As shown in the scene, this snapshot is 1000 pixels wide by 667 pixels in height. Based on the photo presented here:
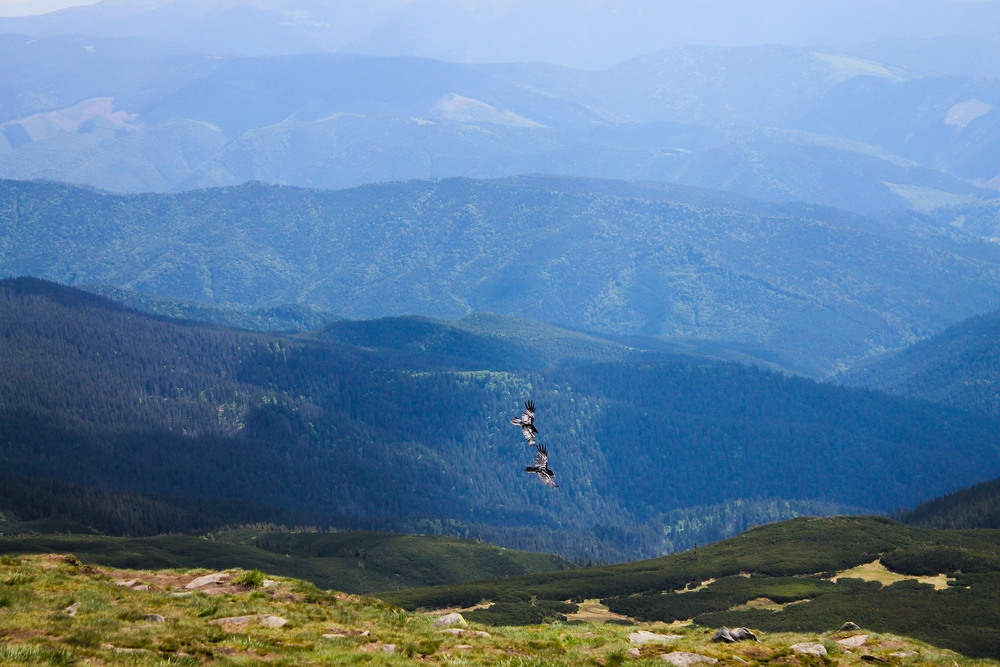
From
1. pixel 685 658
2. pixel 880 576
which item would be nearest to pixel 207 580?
pixel 685 658

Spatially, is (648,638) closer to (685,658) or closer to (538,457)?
(685,658)

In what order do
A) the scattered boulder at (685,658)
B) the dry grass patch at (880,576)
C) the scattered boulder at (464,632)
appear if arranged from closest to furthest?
the scattered boulder at (685,658) < the scattered boulder at (464,632) < the dry grass patch at (880,576)

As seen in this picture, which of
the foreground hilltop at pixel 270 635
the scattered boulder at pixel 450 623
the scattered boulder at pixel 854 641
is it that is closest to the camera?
the foreground hilltop at pixel 270 635

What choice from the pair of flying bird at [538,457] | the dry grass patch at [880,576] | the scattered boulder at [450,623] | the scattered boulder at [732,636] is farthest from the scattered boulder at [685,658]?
the dry grass patch at [880,576]

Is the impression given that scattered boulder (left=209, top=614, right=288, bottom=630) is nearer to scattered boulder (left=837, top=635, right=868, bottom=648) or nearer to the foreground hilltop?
the foreground hilltop

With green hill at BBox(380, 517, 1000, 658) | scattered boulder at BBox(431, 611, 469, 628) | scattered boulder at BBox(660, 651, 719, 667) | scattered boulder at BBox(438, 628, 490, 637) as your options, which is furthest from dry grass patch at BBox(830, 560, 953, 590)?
scattered boulder at BBox(438, 628, 490, 637)

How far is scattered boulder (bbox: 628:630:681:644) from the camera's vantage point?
199 feet

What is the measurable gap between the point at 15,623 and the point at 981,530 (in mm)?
178271

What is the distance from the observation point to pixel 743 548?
630 feet

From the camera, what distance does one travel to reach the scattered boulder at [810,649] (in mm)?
58906

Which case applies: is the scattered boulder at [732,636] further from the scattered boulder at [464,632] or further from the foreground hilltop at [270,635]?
the scattered boulder at [464,632]

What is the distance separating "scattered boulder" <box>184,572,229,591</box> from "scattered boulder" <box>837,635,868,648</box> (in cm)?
3655

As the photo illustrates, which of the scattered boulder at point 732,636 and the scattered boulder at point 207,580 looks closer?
the scattered boulder at point 732,636

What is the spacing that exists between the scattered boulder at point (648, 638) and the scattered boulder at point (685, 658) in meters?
4.72
